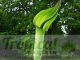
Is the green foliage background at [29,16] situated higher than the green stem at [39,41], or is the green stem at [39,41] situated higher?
the green foliage background at [29,16]

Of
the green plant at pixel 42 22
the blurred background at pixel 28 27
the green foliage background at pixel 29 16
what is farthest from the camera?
the green foliage background at pixel 29 16

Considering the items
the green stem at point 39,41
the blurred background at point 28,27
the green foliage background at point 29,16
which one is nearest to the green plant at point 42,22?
the green stem at point 39,41

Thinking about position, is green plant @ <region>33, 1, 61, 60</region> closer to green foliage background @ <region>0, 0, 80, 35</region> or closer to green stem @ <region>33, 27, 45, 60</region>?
green stem @ <region>33, 27, 45, 60</region>

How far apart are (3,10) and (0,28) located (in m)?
0.32

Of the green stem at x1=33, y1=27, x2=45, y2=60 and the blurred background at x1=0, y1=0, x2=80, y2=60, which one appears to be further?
the blurred background at x1=0, y1=0, x2=80, y2=60

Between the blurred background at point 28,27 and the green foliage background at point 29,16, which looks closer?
the blurred background at point 28,27

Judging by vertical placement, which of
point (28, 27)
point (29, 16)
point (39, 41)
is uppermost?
point (29, 16)

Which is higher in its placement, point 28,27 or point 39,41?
point 28,27

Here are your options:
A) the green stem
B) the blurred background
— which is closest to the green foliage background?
the blurred background

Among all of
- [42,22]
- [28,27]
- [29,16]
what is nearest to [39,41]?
[42,22]

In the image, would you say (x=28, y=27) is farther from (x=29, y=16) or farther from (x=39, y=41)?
(x=39, y=41)

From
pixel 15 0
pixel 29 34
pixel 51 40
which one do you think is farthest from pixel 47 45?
pixel 15 0

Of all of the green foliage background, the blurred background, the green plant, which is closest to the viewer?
the green plant

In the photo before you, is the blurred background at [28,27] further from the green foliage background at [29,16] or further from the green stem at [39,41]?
the green stem at [39,41]
